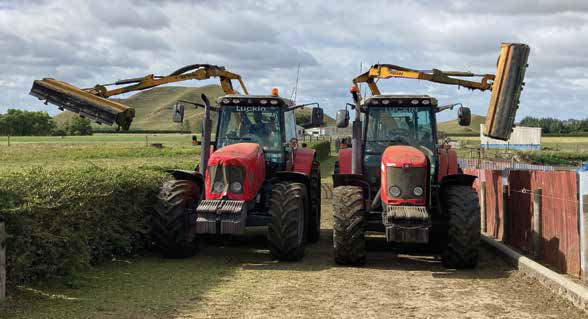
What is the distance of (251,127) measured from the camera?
11.3 m

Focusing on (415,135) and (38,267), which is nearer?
(38,267)

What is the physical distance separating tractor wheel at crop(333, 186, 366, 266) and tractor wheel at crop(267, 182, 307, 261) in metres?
0.59

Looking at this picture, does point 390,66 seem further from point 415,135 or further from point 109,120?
point 109,120

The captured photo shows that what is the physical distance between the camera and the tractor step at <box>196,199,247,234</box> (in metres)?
9.49

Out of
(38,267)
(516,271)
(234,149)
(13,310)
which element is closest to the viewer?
(13,310)

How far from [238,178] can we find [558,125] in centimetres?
15651

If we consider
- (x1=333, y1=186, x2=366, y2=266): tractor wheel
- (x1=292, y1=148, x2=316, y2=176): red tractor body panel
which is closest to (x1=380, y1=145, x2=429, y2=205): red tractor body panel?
(x1=333, y1=186, x2=366, y2=266): tractor wheel

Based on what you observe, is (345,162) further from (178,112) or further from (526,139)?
(526,139)

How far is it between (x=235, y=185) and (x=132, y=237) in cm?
173

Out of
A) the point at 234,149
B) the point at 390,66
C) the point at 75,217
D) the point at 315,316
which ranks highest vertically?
the point at 390,66

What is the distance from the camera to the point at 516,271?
9.59 meters

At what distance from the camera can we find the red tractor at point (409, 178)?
946cm

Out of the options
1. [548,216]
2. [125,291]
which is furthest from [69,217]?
[548,216]

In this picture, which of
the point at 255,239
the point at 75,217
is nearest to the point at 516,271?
the point at 255,239
